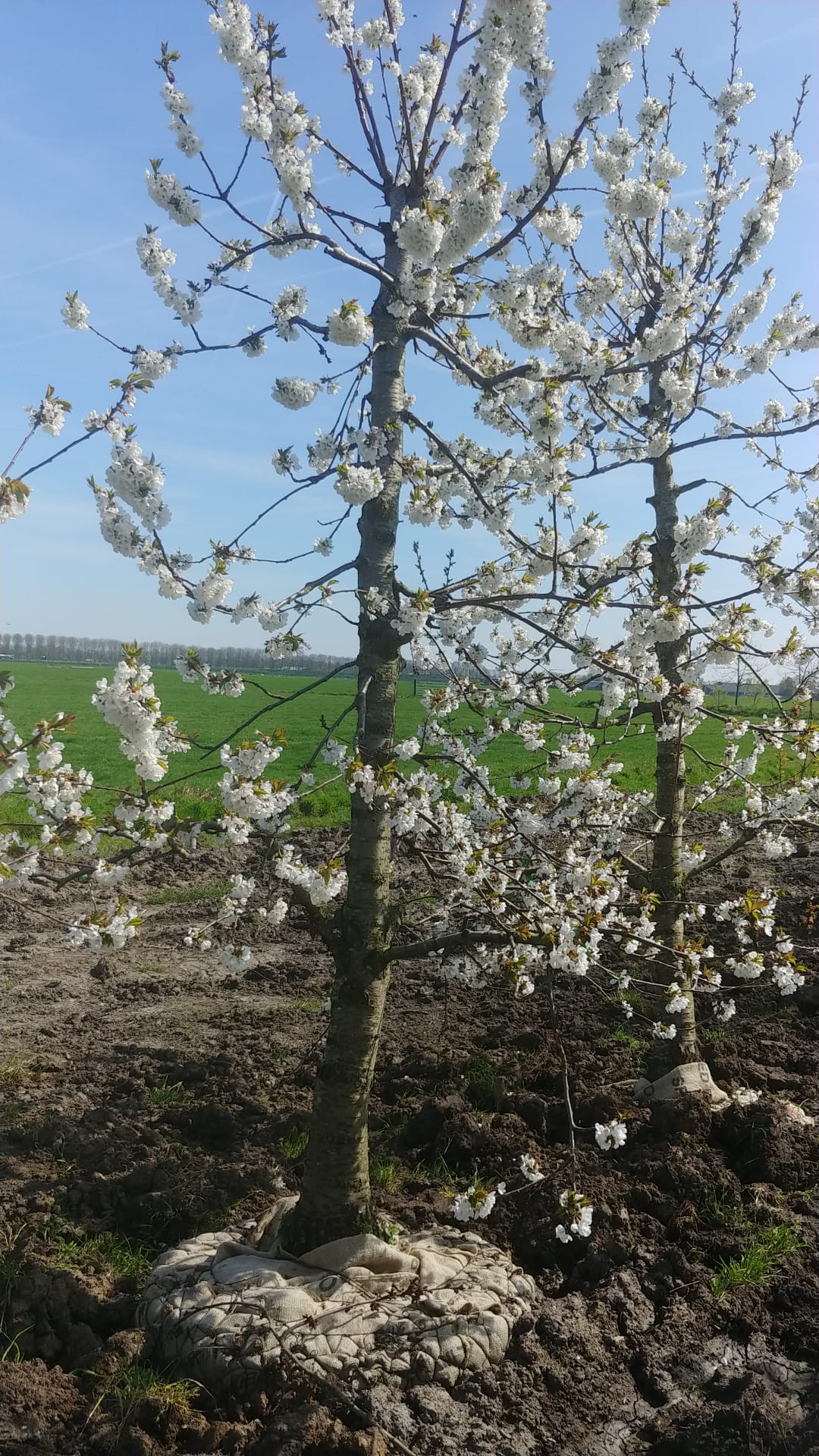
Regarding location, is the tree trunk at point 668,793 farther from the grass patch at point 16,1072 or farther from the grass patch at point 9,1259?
the grass patch at point 16,1072

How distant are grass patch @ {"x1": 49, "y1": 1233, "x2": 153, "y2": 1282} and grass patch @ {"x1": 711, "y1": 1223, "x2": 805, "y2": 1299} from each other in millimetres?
2537

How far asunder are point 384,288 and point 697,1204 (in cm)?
475

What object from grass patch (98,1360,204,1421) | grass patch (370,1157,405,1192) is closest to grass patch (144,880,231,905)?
grass patch (370,1157,405,1192)

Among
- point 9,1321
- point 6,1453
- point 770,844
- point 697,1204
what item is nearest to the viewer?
point 6,1453

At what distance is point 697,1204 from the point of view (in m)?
4.31

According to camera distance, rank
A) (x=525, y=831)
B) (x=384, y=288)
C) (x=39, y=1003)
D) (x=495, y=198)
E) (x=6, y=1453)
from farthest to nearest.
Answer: (x=39, y=1003)
(x=525, y=831)
(x=384, y=288)
(x=495, y=198)
(x=6, y=1453)

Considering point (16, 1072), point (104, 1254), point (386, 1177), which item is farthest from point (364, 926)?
point (16, 1072)

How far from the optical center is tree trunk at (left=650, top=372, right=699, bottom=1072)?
555 cm

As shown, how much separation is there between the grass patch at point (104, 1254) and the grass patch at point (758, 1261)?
99.9 inches

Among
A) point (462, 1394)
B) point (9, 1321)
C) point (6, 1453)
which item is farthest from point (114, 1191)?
point (462, 1394)

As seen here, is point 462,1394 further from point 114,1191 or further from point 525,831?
point 525,831

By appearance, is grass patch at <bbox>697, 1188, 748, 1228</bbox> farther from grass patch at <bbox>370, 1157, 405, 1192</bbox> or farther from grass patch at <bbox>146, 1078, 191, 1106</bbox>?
grass patch at <bbox>146, 1078, 191, 1106</bbox>

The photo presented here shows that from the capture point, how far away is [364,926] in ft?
12.5

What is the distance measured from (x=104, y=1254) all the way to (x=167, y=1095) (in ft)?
4.69
